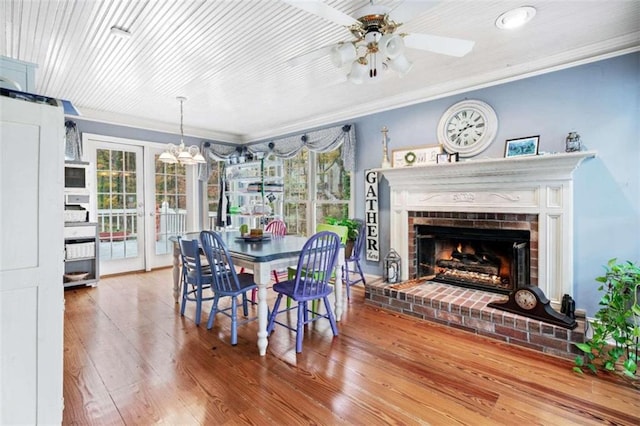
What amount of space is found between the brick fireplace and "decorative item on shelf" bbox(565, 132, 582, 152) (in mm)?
138

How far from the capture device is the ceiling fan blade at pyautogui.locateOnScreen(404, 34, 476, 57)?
184 centimetres

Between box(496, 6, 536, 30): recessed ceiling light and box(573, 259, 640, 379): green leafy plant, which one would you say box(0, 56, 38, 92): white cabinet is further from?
box(573, 259, 640, 379): green leafy plant

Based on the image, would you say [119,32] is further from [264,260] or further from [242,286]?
[242,286]

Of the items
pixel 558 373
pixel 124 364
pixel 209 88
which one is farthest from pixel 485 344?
pixel 209 88

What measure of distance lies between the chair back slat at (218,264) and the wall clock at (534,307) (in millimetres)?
2352

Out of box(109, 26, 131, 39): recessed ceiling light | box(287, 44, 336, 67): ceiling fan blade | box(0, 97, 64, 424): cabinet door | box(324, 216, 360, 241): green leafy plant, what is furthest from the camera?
box(324, 216, 360, 241): green leafy plant

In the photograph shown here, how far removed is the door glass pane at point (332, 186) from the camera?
4820 millimetres

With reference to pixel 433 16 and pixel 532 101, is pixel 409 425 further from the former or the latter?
pixel 532 101

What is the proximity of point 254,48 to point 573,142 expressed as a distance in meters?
2.81

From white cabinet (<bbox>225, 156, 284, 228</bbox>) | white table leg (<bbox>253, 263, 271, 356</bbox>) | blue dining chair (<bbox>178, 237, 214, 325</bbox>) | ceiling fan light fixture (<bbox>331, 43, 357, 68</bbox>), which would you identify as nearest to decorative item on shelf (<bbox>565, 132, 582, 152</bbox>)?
ceiling fan light fixture (<bbox>331, 43, 357, 68</bbox>)

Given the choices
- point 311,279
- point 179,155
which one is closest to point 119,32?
point 179,155

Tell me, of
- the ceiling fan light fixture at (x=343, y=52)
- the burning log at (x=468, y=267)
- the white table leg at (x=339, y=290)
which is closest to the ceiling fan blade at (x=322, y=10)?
the ceiling fan light fixture at (x=343, y=52)

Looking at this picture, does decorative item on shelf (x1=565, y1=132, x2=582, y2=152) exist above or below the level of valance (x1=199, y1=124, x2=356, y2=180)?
below

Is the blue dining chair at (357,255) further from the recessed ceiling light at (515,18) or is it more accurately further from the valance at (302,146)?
the recessed ceiling light at (515,18)
